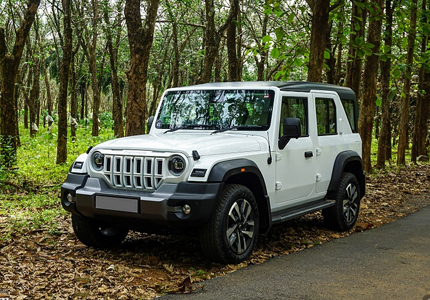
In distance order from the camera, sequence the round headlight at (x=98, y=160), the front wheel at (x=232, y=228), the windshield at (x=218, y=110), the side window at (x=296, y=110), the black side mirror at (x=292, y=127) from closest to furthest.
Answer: the front wheel at (x=232, y=228)
the round headlight at (x=98, y=160)
the black side mirror at (x=292, y=127)
the windshield at (x=218, y=110)
the side window at (x=296, y=110)

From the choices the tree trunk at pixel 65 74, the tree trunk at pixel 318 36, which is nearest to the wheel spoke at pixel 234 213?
the tree trunk at pixel 318 36

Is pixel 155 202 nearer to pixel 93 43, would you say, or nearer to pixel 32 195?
pixel 32 195

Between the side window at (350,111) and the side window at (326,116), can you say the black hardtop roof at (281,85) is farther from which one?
the side window at (350,111)

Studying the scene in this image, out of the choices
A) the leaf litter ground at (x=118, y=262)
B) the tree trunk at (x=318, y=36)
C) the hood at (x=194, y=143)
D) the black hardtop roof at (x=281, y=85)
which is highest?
the tree trunk at (x=318, y=36)

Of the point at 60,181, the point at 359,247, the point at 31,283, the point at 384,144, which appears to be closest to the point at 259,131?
the point at 359,247

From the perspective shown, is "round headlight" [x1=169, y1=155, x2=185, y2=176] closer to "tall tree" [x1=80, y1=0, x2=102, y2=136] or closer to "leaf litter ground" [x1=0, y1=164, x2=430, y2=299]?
"leaf litter ground" [x1=0, y1=164, x2=430, y2=299]

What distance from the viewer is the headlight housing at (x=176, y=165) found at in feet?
17.5

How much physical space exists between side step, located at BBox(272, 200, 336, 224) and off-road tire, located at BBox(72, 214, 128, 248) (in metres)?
1.95

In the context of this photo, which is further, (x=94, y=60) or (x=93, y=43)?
(x=94, y=60)

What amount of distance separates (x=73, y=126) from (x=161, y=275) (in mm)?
20931

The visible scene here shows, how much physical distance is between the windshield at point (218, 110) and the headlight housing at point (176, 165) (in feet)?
4.27

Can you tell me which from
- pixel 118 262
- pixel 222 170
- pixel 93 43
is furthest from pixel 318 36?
pixel 93 43

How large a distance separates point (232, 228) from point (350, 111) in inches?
149

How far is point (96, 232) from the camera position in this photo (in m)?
6.20
